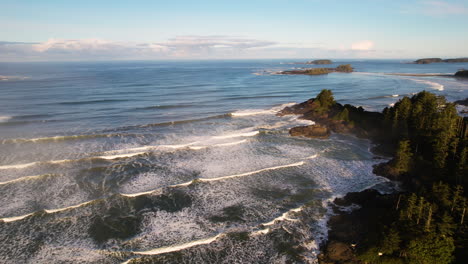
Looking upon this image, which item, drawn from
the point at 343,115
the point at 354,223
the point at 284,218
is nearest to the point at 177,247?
the point at 284,218

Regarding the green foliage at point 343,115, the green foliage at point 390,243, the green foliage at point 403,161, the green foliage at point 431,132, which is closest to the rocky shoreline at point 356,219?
the green foliage at point 403,161

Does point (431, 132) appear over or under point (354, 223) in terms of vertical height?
over

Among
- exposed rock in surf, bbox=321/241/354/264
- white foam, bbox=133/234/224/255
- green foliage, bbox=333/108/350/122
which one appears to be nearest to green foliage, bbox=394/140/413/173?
exposed rock in surf, bbox=321/241/354/264

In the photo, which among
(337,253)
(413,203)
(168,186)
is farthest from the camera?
(168,186)

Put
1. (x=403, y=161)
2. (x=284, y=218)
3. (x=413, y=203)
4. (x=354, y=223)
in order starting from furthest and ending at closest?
(x=403, y=161), (x=284, y=218), (x=354, y=223), (x=413, y=203)

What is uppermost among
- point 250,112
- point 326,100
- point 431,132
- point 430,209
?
point 326,100

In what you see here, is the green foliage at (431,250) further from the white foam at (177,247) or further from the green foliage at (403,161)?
the green foliage at (403,161)

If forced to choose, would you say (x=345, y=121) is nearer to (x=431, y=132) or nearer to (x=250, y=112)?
(x=431, y=132)
